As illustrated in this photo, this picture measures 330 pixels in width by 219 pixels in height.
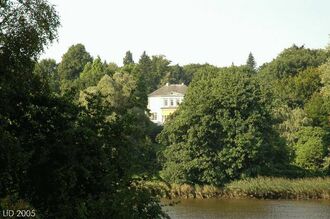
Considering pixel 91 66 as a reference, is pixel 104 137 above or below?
below

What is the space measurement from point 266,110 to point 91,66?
3628cm

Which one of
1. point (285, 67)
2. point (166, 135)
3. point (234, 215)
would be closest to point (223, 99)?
point (166, 135)

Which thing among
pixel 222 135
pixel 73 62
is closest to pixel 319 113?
pixel 222 135

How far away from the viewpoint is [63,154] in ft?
51.5

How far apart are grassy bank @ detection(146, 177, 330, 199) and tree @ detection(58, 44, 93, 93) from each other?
48695 millimetres

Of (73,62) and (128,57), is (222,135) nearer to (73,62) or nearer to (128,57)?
(73,62)

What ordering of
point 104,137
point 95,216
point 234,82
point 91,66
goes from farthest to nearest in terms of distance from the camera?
point 91,66 < point 234,82 < point 104,137 < point 95,216

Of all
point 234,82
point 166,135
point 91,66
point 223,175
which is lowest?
point 223,175

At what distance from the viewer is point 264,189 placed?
43688 millimetres

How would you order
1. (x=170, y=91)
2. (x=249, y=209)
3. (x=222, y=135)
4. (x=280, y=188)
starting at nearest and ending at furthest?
(x=249, y=209), (x=280, y=188), (x=222, y=135), (x=170, y=91)

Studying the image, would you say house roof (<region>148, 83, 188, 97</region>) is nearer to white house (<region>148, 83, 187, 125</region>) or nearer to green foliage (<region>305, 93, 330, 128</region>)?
white house (<region>148, 83, 187, 125</region>)

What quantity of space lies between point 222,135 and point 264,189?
6.45 metres

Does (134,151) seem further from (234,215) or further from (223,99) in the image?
(223,99)

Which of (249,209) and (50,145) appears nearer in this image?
(50,145)
